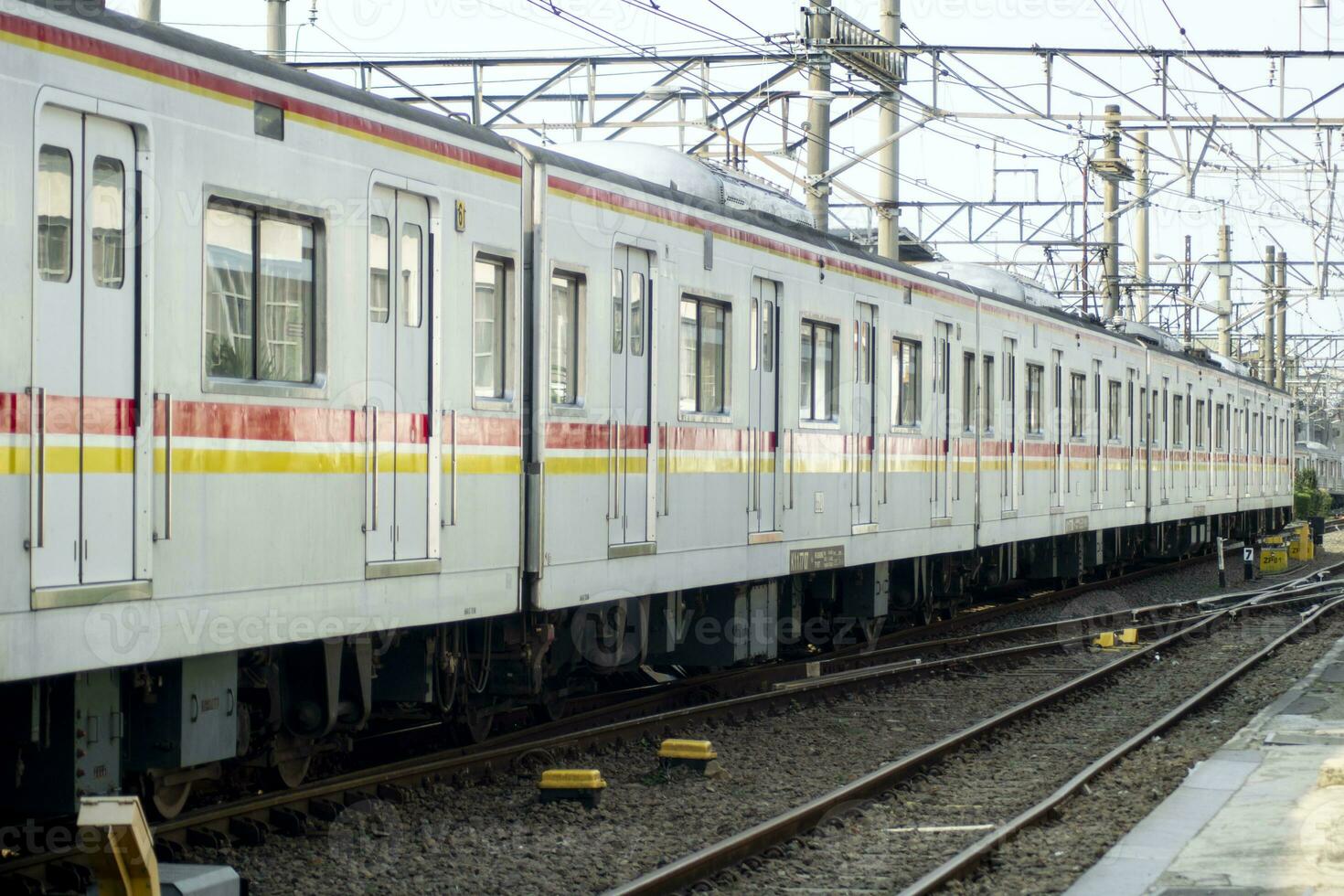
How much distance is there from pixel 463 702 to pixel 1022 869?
3.44 m

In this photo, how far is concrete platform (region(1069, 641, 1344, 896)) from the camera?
272 inches

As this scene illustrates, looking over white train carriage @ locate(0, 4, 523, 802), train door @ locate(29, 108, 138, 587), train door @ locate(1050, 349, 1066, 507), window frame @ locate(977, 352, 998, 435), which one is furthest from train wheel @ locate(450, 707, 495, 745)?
train door @ locate(1050, 349, 1066, 507)

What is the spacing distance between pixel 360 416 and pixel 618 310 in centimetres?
282

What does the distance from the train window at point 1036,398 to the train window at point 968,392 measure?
209 cm

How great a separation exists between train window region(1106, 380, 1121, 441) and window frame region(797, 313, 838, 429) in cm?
976

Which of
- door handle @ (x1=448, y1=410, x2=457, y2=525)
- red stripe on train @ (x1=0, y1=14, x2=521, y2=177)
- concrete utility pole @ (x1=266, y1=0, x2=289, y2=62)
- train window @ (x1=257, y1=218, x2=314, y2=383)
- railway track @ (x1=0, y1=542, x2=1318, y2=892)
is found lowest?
railway track @ (x1=0, y1=542, x2=1318, y2=892)

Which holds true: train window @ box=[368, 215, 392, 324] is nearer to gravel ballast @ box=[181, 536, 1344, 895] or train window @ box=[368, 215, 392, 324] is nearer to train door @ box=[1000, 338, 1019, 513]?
gravel ballast @ box=[181, 536, 1344, 895]

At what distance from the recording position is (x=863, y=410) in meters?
14.0

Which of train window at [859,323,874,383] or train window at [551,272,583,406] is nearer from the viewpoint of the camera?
train window at [551,272,583,406]

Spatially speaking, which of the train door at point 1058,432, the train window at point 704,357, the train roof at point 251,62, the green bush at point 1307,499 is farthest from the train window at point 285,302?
the green bush at point 1307,499

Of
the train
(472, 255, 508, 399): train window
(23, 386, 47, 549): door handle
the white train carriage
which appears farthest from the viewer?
(472, 255, 508, 399): train window

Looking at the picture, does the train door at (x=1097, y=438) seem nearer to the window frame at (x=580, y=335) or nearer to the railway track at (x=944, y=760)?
the railway track at (x=944, y=760)

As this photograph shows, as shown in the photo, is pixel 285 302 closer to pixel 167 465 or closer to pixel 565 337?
pixel 167 465

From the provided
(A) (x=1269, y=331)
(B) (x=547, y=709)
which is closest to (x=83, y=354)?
(B) (x=547, y=709)
